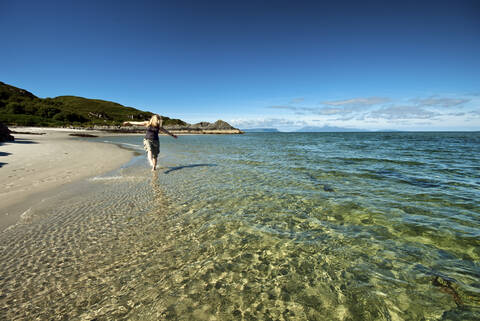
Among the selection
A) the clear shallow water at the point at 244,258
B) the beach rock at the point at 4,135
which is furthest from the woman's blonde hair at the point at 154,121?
the beach rock at the point at 4,135

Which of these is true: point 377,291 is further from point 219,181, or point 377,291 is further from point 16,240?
point 219,181

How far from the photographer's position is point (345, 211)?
6.48 meters

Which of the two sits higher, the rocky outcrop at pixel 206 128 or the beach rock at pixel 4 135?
the rocky outcrop at pixel 206 128

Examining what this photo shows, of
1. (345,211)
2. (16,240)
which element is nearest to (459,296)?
(345,211)

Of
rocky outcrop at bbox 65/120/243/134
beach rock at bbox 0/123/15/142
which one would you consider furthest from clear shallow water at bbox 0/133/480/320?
rocky outcrop at bbox 65/120/243/134

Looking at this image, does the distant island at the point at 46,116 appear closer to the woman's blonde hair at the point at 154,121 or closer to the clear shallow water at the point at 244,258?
the woman's blonde hair at the point at 154,121

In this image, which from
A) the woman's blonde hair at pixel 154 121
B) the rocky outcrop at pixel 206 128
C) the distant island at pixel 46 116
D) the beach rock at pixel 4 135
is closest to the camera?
the woman's blonde hair at pixel 154 121

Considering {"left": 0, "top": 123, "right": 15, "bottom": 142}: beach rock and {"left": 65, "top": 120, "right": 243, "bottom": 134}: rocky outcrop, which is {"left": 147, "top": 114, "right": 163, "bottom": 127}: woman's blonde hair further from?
{"left": 65, "top": 120, "right": 243, "bottom": 134}: rocky outcrop

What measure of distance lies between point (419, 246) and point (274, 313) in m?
3.91

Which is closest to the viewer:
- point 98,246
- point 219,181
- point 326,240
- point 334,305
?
point 334,305

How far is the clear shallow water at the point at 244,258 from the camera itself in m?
2.94

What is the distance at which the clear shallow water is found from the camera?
9.63 ft

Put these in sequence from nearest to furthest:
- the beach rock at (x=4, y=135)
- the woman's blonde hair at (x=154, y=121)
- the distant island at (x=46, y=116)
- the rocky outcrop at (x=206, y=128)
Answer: the woman's blonde hair at (x=154, y=121), the beach rock at (x=4, y=135), the distant island at (x=46, y=116), the rocky outcrop at (x=206, y=128)

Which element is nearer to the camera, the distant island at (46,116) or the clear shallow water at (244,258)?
the clear shallow water at (244,258)
